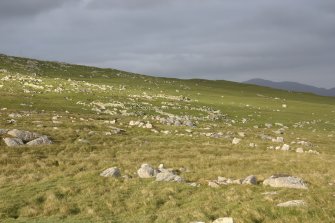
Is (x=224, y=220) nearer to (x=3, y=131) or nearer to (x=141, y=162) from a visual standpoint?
(x=141, y=162)

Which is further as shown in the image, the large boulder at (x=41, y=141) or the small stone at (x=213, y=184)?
the large boulder at (x=41, y=141)

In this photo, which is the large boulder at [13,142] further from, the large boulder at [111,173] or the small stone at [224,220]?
the small stone at [224,220]

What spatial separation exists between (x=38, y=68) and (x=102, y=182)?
10394cm

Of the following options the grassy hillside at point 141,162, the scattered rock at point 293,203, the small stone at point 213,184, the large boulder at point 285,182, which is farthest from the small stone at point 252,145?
the scattered rock at point 293,203

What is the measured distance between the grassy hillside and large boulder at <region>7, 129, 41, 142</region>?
2.09m

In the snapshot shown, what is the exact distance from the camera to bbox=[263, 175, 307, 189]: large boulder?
82.9ft

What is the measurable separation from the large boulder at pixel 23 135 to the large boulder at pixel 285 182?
23.8 m

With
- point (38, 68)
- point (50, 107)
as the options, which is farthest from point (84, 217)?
point (38, 68)

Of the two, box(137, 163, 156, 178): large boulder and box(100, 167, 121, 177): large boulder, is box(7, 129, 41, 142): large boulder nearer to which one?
box(100, 167, 121, 177): large boulder

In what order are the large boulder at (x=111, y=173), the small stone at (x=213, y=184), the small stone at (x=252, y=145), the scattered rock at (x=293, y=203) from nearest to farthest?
the scattered rock at (x=293, y=203), the small stone at (x=213, y=184), the large boulder at (x=111, y=173), the small stone at (x=252, y=145)

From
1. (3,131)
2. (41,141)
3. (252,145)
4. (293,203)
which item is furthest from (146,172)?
(252,145)

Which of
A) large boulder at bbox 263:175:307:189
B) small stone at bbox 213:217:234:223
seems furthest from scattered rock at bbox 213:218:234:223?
large boulder at bbox 263:175:307:189

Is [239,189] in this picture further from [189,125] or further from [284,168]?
[189,125]

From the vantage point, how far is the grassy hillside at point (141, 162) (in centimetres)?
2130
